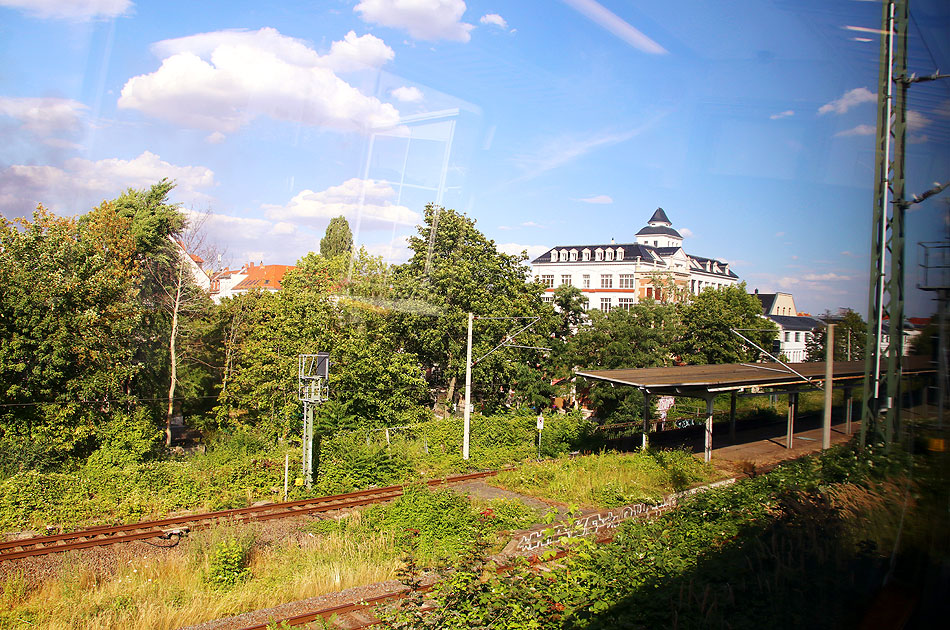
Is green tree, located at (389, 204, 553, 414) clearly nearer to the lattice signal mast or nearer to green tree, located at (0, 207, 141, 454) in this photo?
the lattice signal mast

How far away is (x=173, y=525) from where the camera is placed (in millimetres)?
10828

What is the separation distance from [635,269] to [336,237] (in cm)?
2158

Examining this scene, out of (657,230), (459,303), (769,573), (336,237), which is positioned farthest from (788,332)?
(769,573)

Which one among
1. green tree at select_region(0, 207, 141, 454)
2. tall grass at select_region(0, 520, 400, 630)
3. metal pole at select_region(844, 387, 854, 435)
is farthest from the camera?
green tree at select_region(0, 207, 141, 454)

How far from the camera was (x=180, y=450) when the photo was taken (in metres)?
18.8

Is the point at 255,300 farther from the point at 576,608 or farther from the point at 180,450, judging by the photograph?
the point at 576,608

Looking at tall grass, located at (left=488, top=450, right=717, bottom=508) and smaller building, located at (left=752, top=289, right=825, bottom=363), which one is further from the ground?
smaller building, located at (left=752, top=289, right=825, bottom=363)

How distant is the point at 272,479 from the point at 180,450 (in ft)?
21.2

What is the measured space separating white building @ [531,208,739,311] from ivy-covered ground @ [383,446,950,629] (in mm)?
31712

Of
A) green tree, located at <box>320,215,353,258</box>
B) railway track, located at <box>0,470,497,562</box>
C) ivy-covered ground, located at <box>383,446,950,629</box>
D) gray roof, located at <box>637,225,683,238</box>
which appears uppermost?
gray roof, located at <box>637,225,683,238</box>

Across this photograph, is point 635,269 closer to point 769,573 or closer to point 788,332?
point 788,332

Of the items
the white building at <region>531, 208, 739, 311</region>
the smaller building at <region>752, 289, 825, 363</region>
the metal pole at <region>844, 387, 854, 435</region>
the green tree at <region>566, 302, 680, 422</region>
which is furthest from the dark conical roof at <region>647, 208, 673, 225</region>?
the metal pole at <region>844, 387, 854, 435</region>

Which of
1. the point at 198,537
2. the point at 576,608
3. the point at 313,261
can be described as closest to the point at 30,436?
the point at 198,537

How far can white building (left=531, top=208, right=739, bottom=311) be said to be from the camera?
39.6m
